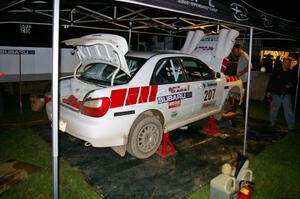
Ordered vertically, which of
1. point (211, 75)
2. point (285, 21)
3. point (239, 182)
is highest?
point (285, 21)

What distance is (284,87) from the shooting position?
607 centimetres

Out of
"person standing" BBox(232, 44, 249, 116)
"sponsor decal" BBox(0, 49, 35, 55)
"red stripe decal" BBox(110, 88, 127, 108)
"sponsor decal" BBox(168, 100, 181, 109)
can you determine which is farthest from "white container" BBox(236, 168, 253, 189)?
"sponsor decal" BBox(0, 49, 35, 55)

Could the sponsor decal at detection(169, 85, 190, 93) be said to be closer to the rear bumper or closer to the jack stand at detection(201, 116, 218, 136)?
the rear bumper

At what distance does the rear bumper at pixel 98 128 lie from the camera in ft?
11.7

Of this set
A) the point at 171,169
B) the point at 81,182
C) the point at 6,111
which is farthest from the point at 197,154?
the point at 6,111

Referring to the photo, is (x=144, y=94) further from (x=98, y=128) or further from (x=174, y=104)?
(x=98, y=128)

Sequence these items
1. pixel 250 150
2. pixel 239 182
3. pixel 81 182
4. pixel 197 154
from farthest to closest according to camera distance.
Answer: pixel 250 150 < pixel 197 154 < pixel 81 182 < pixel 239 182

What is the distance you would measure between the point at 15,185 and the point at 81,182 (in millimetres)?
884

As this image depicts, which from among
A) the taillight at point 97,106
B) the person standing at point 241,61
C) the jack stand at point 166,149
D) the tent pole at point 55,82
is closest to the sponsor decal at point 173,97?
the jack stand at point 166,149

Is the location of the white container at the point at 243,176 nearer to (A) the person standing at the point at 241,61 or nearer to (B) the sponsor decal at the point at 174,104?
→ (B) the sponsor decal at the point at 174,104

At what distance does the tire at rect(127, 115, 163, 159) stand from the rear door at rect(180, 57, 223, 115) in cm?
110

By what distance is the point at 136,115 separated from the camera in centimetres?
393

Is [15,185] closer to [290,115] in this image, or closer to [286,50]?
[290,115]

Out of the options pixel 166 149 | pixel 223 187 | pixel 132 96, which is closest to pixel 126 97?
pixel 132 96
